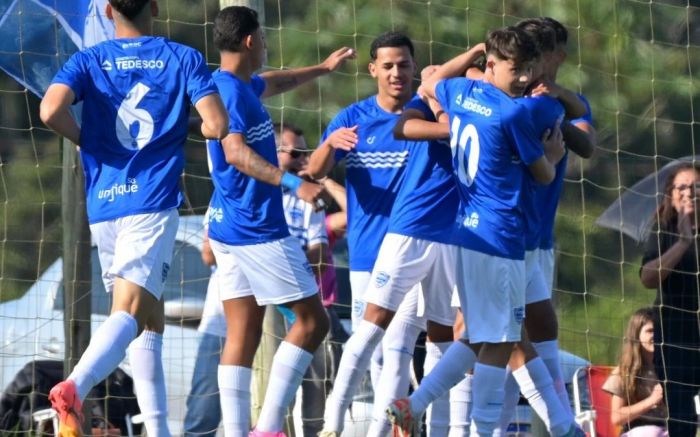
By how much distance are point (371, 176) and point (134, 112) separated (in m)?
1.55

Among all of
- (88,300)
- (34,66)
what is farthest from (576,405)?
(34,66)

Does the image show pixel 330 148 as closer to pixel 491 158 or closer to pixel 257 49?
pixel 257 49

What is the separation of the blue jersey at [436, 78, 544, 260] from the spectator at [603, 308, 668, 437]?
2328 mm

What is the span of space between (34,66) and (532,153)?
3.31 meters

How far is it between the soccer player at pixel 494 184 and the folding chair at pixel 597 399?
2.23 metres

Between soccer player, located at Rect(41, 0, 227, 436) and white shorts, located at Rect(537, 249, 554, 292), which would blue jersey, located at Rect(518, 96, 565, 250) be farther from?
soccer player, located at Rect(41, 0, 227, 436)

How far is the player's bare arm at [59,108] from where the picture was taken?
604cm

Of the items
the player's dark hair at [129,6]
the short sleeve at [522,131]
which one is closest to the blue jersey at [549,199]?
the short sleeve at [522,131]

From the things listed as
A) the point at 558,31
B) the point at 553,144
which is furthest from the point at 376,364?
the point at 558,31

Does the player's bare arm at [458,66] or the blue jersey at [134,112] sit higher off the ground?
the player's bare arm at [458,66]

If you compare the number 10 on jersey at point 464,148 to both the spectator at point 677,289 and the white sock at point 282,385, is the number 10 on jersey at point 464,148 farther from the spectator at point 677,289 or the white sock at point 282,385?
the spectator at point 677,289

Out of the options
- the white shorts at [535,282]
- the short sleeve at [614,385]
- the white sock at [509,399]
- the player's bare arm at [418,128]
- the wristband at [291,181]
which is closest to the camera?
the wristband at [291,181]

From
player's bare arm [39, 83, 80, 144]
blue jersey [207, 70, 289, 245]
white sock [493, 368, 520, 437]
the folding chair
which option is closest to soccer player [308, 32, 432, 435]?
blue jersey [207, 70, 289, 245]

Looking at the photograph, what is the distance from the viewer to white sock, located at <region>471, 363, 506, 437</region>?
6.39 m
